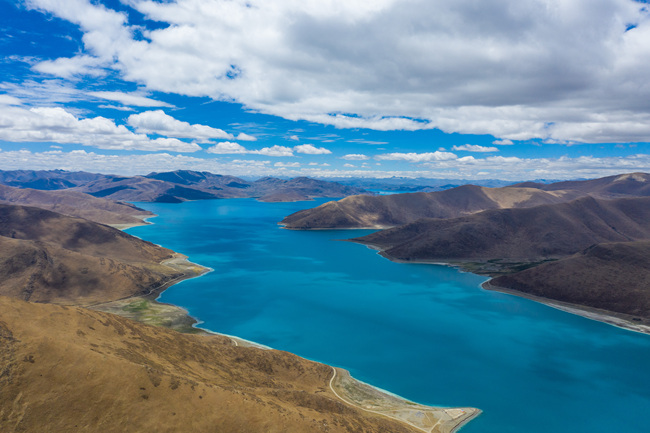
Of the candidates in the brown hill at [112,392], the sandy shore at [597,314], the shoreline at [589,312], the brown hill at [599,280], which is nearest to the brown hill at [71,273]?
the brown hill at [112,392]

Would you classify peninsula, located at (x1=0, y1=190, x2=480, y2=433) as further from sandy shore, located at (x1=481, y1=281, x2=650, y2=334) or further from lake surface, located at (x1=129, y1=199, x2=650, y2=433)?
sandy shore, located at (x1=481, y1=281, x2=650, y2=334)

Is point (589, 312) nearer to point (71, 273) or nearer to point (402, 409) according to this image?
point (402, 409)

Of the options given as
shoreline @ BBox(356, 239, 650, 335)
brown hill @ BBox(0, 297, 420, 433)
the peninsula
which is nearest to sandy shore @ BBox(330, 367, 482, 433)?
the peninsula

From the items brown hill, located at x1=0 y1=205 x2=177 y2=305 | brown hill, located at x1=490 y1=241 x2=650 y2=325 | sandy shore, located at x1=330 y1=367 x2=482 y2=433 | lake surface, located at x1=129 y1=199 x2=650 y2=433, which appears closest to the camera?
sandy shore, located at x1=330 y1=367 x2=482 y2=433

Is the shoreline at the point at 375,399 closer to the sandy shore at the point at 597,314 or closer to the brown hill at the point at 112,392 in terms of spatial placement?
the brown hill at the point at 112,392

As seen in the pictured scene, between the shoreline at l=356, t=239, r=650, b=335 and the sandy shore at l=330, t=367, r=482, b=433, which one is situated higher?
the shoreline at l=356, t=239, r=650, b=335
